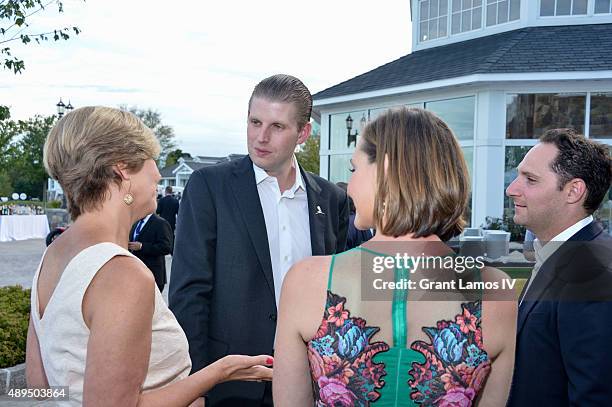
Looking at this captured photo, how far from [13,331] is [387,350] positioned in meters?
5.49

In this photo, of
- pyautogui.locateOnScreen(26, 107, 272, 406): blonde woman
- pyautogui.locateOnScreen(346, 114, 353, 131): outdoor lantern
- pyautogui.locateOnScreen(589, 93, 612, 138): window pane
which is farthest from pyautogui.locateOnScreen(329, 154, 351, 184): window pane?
pyautogui.locateOnScreen(26, 107, 272, 406): blonde woman

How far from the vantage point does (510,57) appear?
1499 cm

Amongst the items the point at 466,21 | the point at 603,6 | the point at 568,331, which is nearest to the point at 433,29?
the point at 466,21

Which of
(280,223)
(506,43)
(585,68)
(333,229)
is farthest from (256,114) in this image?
(506,43)

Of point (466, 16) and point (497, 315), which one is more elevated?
point (466, 16)

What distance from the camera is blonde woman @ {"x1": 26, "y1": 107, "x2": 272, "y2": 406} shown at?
1.68 meters

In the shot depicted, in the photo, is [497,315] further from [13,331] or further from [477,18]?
[477,18]

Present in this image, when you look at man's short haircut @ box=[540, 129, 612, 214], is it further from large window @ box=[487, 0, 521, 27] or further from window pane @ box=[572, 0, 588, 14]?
window pane @ box=[572, 0, 588, 14]

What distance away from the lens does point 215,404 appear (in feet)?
9.14

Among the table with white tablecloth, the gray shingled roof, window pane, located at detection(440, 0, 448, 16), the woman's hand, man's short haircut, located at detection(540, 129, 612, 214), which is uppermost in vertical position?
window pane, located at detection(440, 0, 448, 16)

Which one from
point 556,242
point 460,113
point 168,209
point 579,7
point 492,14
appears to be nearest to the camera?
point 556,242

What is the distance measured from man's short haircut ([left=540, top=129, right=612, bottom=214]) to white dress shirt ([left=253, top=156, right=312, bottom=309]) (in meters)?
1.37

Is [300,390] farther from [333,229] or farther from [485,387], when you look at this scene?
[333,229]

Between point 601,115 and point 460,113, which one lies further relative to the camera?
point 460,113
